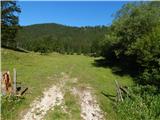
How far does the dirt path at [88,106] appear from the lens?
21602 mm

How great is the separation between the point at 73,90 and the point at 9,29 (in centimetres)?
4876

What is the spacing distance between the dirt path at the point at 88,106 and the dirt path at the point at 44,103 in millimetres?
1629

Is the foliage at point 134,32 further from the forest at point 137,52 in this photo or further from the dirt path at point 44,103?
the dirt path at point 44,103

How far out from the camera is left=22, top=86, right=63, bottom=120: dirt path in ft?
69.2

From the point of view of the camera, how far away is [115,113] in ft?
74.8

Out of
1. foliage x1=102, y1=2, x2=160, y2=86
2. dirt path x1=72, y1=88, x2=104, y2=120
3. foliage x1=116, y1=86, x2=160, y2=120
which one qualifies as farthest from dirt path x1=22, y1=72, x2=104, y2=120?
foliage x1=102, y1=2, x2=160, y2=86

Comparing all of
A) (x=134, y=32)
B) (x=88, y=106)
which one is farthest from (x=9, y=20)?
(x=88, y=106)

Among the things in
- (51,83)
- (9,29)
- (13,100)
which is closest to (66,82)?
(51,83)

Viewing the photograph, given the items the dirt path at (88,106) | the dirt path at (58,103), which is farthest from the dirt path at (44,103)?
the dirt path at (88,106)

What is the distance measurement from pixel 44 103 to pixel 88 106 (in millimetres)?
3113

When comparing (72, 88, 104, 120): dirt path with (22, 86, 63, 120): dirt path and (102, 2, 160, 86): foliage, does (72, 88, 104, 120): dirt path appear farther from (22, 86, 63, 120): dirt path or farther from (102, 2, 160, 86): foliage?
(102, 2, 160, 86): foliage

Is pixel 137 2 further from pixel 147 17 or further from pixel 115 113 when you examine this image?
pixel 115 113

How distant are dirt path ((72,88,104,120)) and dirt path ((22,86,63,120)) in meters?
1.63

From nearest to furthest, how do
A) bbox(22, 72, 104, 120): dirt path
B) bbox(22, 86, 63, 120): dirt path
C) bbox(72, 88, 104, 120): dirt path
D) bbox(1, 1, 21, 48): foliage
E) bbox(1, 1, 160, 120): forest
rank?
bbox(22, 86, 63, 120): dirt path
bbox(22, 72, 104, 120): dirt path
bbox(72, 88, 104, 120): dirt path
bbox(1, 1, 160, 120): forest
bbox(1, 1, 21, 48): foliage
